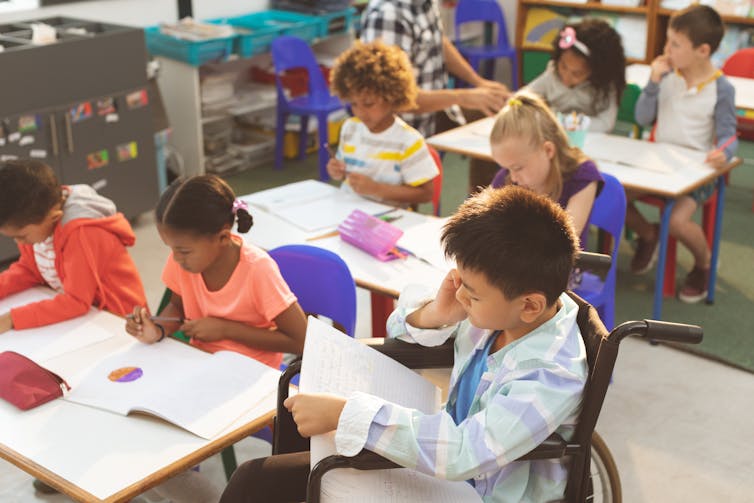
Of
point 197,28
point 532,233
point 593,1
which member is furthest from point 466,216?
point 593,1

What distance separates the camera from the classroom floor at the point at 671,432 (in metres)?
2.56

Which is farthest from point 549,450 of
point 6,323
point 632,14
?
point 632,14

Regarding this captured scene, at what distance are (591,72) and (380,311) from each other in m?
1.68

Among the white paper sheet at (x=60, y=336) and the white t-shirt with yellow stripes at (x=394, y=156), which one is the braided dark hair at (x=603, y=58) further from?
the white paper sheet at (x=60, y=336)

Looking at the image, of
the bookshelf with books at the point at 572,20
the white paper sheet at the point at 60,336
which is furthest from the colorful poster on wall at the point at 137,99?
the bookshelf with books at the point at 572,20

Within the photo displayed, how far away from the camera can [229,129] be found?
5.41 metres

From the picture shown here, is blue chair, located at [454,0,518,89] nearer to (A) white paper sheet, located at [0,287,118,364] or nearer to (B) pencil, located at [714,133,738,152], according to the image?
(B) pencil, located at [714,133,738,152]

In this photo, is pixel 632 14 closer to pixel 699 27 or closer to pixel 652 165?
pixel 699 27

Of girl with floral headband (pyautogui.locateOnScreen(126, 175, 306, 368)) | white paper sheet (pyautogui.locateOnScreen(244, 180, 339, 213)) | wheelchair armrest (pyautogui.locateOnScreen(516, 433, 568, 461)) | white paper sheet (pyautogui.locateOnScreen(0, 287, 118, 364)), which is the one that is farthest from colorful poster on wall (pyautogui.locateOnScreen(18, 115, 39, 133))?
wheelchair armrest (pyautogui.locateOnScreen(516, 433, 568, 461))

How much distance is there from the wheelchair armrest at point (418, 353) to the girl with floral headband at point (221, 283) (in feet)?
1.39

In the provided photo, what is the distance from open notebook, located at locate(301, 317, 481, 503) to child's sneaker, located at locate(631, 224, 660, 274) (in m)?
2.43

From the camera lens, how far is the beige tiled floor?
2564mm

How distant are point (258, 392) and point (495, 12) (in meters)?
5.25

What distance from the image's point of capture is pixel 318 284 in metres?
2.28
